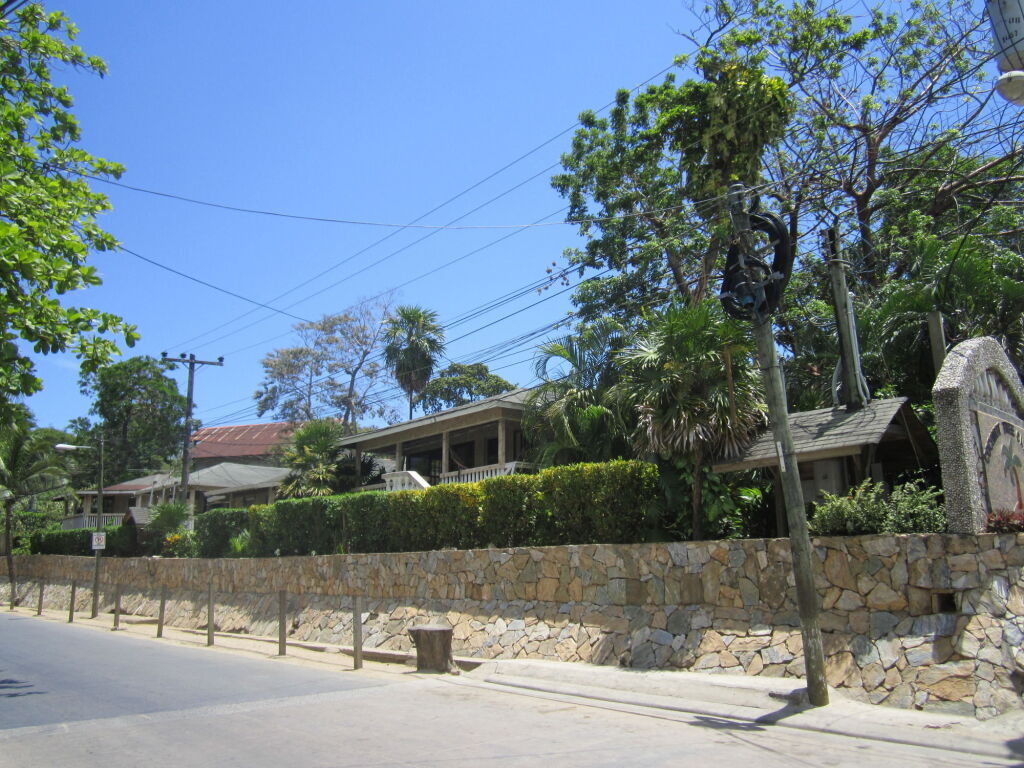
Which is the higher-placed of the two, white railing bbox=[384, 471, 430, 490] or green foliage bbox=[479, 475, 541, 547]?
white railing bbox=[384, 471, 430, 490]

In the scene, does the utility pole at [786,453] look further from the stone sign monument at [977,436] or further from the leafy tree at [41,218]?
the leafy tree at [41,218]

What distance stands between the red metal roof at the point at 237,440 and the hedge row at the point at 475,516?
110 feet

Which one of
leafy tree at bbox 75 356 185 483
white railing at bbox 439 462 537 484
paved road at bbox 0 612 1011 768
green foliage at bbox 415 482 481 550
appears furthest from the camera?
leafy tree at bbox 75 356 185 483

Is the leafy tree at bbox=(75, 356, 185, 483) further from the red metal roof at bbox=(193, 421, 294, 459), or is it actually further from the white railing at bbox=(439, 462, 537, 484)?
the white railing at bbox=(439, 462, 537, 484)

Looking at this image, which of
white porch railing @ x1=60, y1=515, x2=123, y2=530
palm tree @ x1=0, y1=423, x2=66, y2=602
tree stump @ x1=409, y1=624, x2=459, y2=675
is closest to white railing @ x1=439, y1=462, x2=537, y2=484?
tree stump @ x1=409, y1=624, x2=459, y2=675

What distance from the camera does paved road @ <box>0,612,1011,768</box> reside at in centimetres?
729

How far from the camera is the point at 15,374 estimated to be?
12.1 metres

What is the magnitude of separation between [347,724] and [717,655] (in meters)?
5.28

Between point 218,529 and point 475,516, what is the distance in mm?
14682

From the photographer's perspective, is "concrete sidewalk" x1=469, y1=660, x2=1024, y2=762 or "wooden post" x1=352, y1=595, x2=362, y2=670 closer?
"concrete sidewalk" x1=469, y1=660, x2=1024, y2=762

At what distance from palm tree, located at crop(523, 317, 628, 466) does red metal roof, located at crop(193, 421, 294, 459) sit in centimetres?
4059

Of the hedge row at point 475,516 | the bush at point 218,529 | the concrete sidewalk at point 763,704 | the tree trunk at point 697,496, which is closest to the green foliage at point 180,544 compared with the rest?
A: the bush at point 218,529

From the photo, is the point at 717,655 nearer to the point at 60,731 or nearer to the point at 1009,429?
the point at 1009,429

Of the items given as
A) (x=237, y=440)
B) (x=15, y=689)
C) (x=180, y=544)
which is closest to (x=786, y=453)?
(x=15, y=689)
